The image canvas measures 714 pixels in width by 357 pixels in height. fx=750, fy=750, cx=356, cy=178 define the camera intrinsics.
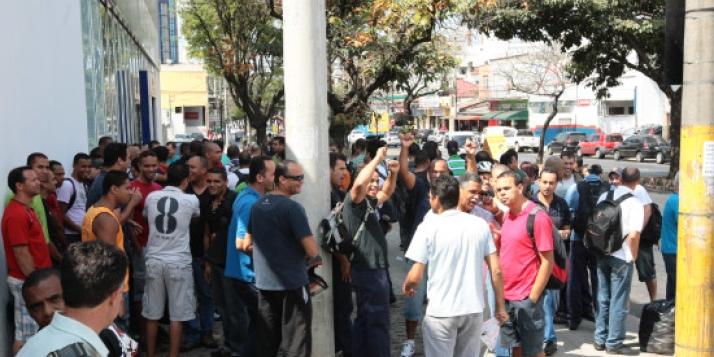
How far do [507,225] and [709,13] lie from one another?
2.15 metres

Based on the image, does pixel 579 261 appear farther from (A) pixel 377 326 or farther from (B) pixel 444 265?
(B) pixel 444 265

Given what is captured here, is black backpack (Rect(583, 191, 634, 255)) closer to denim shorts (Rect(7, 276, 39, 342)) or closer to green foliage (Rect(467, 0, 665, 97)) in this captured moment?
denim shorts (Rect(7, 276, 39, 342))

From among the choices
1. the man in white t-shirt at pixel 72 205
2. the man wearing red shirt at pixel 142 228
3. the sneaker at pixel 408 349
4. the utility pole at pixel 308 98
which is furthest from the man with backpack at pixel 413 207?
the man in white t-shirt at pixel 72 205

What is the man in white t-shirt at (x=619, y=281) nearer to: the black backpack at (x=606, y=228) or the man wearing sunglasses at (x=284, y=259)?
the black backpack at (x=606, y=228)

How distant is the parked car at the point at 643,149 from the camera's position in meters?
37.2

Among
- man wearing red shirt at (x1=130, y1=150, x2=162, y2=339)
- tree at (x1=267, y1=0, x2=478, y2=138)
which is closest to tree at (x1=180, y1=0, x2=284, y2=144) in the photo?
tree at (x1=267, y1=0, x2=478, y2=138)

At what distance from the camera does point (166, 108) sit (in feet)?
184

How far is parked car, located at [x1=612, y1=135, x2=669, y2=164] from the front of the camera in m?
37.2

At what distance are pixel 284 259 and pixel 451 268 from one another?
4.30 ft

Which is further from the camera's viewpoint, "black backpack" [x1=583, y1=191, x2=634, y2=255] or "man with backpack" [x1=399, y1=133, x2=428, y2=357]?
"black backpack" [x1=583, y1=191, x2=634, y2=255]

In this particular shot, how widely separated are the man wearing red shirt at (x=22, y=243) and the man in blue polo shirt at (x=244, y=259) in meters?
1.45

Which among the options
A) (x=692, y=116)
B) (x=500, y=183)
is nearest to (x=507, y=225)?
(x=500, y=183)

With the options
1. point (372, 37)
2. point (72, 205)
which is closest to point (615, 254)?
point (72, 205)

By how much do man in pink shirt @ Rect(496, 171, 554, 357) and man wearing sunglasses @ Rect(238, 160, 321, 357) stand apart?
1486 mm
